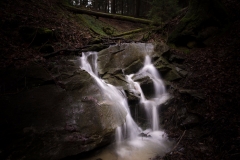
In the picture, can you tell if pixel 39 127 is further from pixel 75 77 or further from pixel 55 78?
pixel 75 77

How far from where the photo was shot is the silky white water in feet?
16.1

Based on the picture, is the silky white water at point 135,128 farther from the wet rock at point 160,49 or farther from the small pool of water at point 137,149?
the wet rock at point 160,49

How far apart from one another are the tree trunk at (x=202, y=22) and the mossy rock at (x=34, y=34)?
771 cm

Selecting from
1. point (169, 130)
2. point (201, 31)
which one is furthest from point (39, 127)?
point (201, 31)

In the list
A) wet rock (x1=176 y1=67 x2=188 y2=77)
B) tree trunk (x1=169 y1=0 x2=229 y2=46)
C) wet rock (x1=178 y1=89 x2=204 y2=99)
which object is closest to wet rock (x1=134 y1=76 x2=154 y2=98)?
wet rock (x1=178 y1=89 x2=204 y2=99)

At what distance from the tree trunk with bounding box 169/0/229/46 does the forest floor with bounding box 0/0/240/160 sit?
607mm

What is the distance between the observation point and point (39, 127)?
4.25 metres

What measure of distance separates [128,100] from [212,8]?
723 centimetres

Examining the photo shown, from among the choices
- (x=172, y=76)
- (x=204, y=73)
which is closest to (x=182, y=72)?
(x=172, y=76)

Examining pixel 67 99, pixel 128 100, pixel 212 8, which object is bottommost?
pixel 128 100

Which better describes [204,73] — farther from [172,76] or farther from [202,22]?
[202,22]

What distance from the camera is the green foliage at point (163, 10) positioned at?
10415 millimetres

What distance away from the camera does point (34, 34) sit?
6754 millimetres

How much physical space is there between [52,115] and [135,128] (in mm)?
3311
